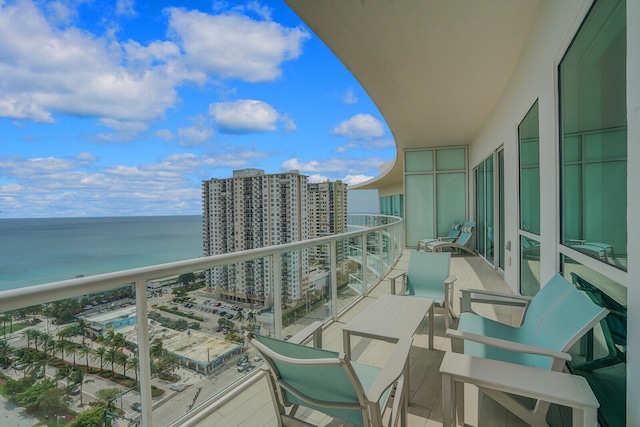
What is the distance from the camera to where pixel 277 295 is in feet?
9.44

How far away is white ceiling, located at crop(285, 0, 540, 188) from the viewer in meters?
3.43

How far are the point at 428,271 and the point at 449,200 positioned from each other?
6706 mm

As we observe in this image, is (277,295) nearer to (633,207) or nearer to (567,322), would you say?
(567,322)

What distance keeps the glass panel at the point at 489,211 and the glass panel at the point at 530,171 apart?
8.77 feet

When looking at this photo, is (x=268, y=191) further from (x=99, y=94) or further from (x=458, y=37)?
(x=99, y=94)

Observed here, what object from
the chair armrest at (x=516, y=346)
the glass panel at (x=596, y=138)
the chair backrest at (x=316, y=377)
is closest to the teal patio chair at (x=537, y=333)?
the chair armrest at (x=516, y=346)

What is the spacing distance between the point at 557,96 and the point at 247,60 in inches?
1001

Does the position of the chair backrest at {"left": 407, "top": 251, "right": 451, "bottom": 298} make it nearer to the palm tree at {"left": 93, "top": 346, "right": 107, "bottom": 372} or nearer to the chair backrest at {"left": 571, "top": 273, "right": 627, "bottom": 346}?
the chair backrest at {"left": 571, "top": 273, "right": 627, "bottom": 346}

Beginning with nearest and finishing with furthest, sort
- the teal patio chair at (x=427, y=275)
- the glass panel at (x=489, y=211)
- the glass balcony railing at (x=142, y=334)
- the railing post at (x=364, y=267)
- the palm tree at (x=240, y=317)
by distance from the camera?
1. the glass balcony railing at (x=142, y=334)
2. the palm tree at (x=240, y=317)
3. the teal patio chair at (x=427, y=275)
4. the railing post at (x=364, y=267)
5. the glass panel at (x=489, y=211)

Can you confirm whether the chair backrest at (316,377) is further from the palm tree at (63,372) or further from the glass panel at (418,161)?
the glass panel at (418,161)

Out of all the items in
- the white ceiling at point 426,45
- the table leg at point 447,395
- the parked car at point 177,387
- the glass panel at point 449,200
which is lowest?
the parked car at point 177,387

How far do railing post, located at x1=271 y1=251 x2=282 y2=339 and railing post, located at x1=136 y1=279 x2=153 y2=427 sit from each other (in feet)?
3.80

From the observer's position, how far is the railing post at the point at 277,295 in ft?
9.37

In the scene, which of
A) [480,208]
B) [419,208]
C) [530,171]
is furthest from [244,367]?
[419,208]
